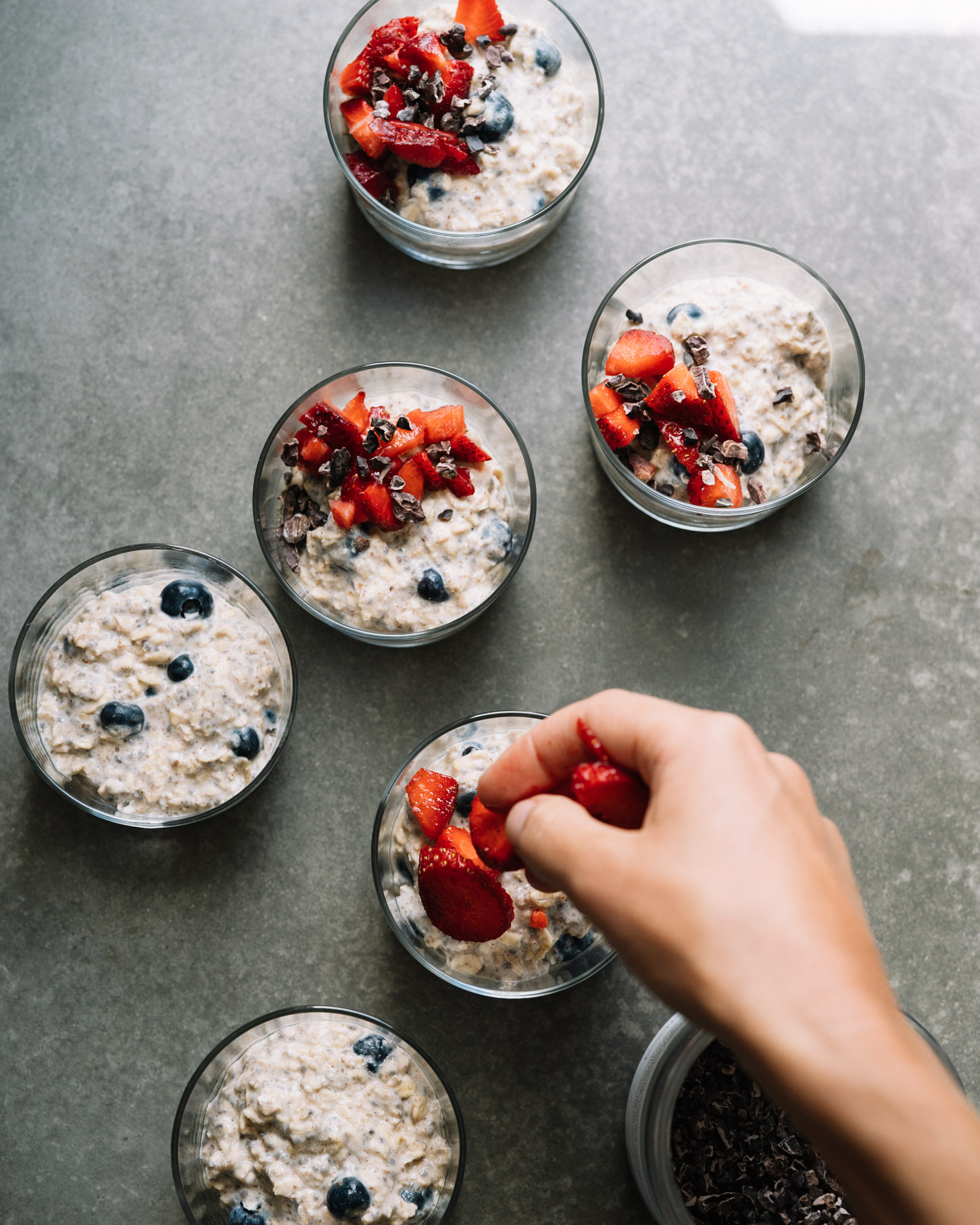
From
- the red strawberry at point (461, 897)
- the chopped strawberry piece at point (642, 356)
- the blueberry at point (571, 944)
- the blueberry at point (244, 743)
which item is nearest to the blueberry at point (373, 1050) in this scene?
the red strawberry at point (461, 897)

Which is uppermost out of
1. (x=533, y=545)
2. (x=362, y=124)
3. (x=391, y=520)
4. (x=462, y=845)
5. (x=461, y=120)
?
(x=461, y=120)

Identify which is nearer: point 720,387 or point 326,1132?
point 326,1132

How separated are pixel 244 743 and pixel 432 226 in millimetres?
1476

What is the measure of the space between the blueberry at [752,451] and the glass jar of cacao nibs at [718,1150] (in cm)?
140

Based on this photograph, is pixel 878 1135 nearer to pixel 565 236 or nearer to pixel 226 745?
pixel 226 745

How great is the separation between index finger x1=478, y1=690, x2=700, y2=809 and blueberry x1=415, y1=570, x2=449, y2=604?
0.64 m

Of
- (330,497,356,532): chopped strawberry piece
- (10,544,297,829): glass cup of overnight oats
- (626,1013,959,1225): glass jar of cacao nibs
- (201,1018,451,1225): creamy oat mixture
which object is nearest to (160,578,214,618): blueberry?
(10,544,297,829): glass cup of overnight oats

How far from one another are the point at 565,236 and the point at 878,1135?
7.91 feet

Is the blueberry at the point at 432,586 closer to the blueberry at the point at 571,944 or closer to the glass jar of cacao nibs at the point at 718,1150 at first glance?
the blueberry at the point at 571,944

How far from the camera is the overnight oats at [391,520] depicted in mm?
2486

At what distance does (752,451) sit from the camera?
253cm

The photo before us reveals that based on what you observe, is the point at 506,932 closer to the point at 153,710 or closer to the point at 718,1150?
the point at 718,1150

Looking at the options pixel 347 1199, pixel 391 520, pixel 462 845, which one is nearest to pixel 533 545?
pixel 391 520

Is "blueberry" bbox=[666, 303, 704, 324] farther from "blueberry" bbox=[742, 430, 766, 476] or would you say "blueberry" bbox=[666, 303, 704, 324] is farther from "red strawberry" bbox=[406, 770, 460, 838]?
"red strawberry" bbox=[406, 770, 460, 838]
